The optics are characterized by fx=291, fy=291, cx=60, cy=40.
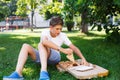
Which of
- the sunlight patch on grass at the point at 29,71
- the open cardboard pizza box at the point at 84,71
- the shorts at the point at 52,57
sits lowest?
the sunlight patch on grass at the point at 29,71

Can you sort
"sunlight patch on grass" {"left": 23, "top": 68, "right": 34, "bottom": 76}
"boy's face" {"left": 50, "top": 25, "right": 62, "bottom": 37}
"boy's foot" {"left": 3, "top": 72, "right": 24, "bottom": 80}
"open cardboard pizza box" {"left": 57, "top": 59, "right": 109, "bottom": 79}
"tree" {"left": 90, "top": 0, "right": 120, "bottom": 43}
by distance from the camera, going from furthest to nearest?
"tree" {"left": 90, "top": 0, "right": 120, "bottom": 43} < "sunlight patch on grass" {"left": 23, "top": 68, "right": 34, "bottom": 76} < "boy's face" {"left": 50, "top": 25, "right": 62, "bottom": 37} < "open cardboard pizza box" {"left": 57, "top": 59, "right": 109, "bottom": 79} < "boy's foot" {"left": 3, "top": 72, "right": 24, "bottom": 80}

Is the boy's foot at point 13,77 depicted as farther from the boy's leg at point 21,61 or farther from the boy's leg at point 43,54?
the boy's leg at point 43,54

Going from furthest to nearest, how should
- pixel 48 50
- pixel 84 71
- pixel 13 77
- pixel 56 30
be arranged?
pixel 48 50 → pixel 56 30 → pixel 84 71 → pixel 13 77

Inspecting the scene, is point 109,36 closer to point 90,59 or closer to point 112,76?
point 90,59

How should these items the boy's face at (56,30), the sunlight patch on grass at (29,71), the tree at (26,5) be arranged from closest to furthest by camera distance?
the boy's face at (56,30), the sunlight patch on grass at (29,71), the tree at (26,5)

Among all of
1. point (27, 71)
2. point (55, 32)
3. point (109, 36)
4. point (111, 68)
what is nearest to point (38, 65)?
point (27, 71)

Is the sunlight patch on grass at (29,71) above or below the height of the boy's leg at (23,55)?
below

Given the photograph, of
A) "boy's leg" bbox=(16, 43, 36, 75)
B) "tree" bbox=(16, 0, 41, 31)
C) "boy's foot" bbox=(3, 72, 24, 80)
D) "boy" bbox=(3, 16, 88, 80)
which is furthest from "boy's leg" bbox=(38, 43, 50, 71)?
"tree" bbox=(16, 0, 41, 31)

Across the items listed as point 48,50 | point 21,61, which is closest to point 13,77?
point 21,61

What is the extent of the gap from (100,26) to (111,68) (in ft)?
14.7

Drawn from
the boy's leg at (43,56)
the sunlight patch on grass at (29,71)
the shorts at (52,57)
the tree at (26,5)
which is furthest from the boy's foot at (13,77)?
the tree at (26,5)

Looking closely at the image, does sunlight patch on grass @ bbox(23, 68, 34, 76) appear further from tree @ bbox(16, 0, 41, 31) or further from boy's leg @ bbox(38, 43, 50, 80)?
tree @ bbox(16, 0, 41, 31)

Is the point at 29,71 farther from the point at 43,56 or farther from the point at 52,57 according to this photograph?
the point at 43,56

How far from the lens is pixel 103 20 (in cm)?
1030
